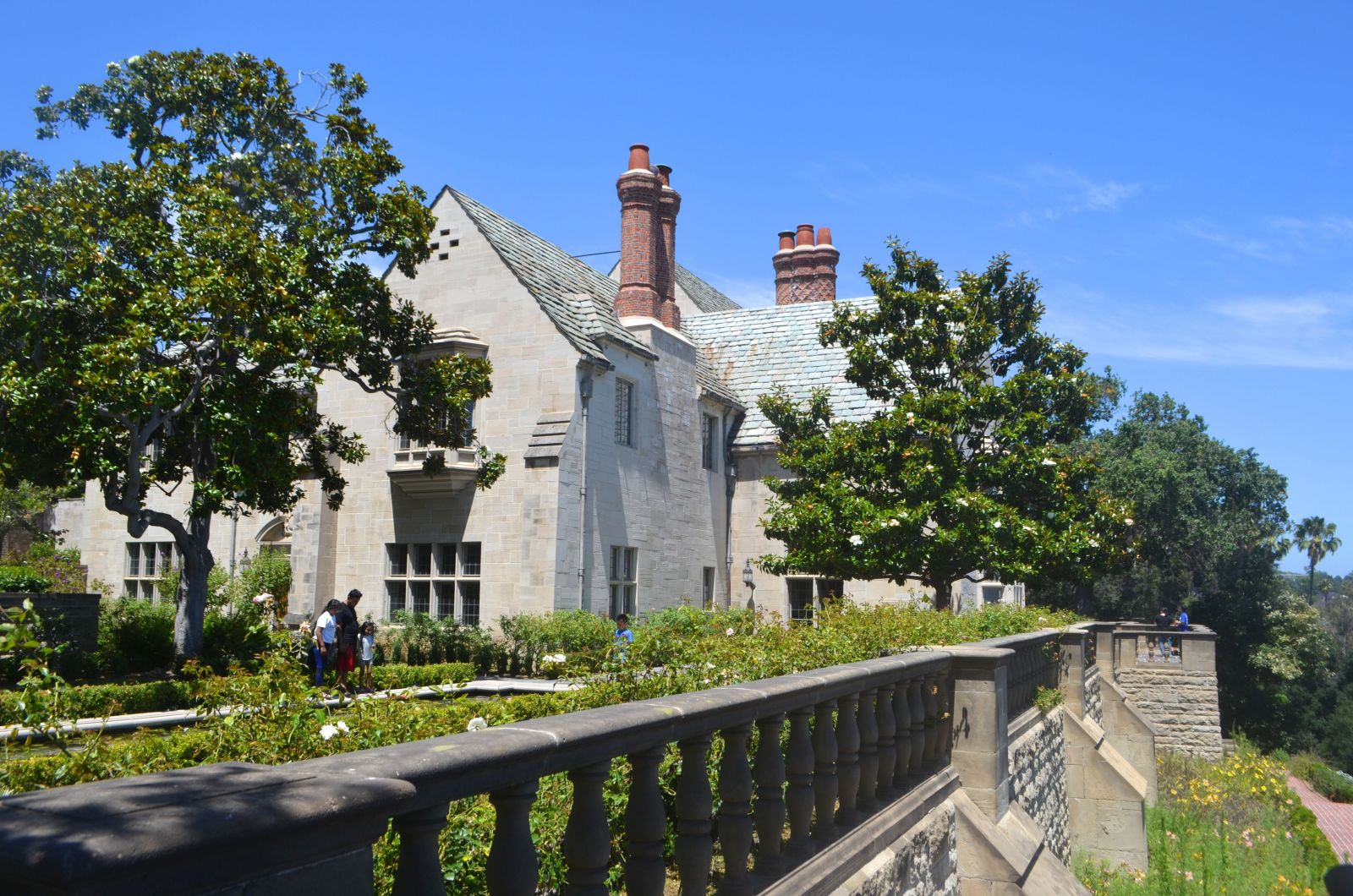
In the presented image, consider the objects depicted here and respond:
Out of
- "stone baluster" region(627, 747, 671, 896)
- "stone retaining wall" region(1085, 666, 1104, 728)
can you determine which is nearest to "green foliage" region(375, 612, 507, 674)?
"stone retaining wall" region(1085, 666, 1104, 728)

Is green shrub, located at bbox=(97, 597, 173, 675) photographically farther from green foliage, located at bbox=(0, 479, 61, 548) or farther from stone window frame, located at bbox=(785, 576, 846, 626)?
green foliage, located at bbox=(0, 479, 61, 548)

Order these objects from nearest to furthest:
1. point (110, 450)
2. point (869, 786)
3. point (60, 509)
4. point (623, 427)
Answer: point (869, 786) < point (110, 450) < point (623, 427) < point (60, 509)

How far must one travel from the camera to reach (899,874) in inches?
253

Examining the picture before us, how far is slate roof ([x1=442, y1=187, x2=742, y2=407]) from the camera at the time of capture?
2558 centimetres

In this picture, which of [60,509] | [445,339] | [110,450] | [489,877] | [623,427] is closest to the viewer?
[489,877]

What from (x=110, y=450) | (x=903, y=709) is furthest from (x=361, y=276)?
(x=903, y=709)

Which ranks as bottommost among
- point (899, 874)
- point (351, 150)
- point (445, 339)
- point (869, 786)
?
Result: point (899, 874)

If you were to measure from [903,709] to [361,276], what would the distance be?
50.9ft

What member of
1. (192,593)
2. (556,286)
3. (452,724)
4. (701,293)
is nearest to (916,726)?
(452,724)

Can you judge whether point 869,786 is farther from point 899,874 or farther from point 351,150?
point 351,150

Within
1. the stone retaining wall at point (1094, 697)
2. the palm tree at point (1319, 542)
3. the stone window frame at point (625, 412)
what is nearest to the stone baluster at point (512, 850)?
the stone retaining wall at point (1094, 697)

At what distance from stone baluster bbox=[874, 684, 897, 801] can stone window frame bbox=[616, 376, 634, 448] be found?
1998 centimetres

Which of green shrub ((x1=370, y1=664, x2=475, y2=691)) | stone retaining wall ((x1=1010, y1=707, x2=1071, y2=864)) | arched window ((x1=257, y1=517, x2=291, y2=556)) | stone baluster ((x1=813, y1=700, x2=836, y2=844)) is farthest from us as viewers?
arched window ((x1=257, y1=517, x2=291, y2=556))

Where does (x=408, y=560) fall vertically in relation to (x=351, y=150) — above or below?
below
